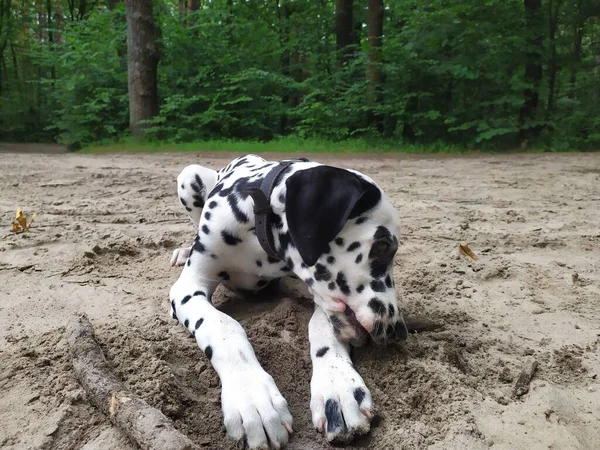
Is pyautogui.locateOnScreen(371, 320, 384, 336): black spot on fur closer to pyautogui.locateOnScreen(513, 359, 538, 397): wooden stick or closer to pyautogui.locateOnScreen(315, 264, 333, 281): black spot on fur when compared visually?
pyautogui.locateOnScreen(315, 264, 333, 281): black spot on fur

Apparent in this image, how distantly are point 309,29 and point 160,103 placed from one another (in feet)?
23.8

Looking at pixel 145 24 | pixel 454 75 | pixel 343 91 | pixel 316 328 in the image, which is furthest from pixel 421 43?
pixel 316 328

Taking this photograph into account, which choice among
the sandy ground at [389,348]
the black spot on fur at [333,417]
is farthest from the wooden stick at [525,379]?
the black spot on fur at [333,417]

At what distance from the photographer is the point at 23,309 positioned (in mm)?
2803

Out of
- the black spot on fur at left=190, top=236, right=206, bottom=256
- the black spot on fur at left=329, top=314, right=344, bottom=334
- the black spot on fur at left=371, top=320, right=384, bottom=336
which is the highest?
the black spot on fur at left=190, top=236, right=206, bottom=256

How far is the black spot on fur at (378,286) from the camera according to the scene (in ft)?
7.36

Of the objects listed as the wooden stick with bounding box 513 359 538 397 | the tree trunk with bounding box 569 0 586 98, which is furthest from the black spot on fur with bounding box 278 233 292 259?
the tree trunk with bounding box 569 0 586 98

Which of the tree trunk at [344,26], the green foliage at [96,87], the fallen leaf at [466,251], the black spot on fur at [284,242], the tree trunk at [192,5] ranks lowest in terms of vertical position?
the fallen leaf at [466,251]

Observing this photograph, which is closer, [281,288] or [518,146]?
[281,288]

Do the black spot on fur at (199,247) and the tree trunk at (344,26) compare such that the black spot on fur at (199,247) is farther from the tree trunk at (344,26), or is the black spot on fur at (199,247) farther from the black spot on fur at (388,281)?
the tree trunk at (344,26)

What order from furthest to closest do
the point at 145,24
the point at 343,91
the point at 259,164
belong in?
1. the point at 343,91
2. the point at 145,24
3. the point at 259,164

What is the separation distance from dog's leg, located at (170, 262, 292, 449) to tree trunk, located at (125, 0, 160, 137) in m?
12.7

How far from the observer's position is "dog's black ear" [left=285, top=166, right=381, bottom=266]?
223 cm

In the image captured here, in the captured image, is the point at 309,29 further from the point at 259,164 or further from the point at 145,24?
the point at 259,164
